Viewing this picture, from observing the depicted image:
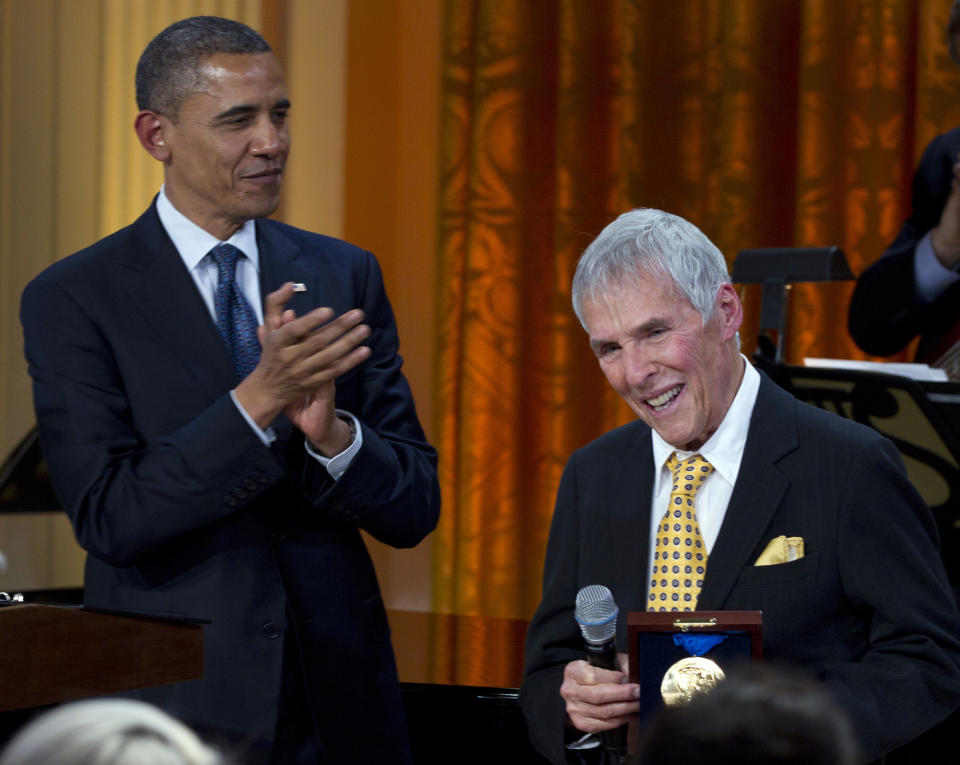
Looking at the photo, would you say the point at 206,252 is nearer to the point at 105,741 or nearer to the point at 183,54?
the point at 183,54

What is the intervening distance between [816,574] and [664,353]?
1.17ft

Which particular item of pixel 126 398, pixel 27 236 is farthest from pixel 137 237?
pixel 27 236

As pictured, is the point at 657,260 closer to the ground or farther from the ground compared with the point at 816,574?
farther from the ground

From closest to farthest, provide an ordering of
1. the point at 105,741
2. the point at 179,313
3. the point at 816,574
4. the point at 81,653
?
the point at 105,741 < the point at 81,653 < the point at 816,574 < the point at 179,313

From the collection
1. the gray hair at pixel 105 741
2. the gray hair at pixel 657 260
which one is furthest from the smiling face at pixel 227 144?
the gray hair at pixel 105 741

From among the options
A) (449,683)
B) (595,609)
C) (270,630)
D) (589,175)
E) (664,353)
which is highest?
(589,175)

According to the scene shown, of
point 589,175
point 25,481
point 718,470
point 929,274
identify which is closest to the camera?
point 718,470

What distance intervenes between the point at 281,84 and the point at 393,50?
2.92 metres

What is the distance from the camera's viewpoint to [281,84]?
1.99 metres

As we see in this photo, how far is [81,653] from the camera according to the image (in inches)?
54.2

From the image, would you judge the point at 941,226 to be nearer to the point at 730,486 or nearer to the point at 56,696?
the point at 730,486

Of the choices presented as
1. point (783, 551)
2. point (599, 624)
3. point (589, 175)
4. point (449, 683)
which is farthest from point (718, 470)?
point (589, 175)

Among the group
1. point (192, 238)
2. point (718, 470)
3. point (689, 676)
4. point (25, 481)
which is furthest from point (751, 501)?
point (25, 481)

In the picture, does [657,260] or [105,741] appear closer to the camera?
[105,741]
